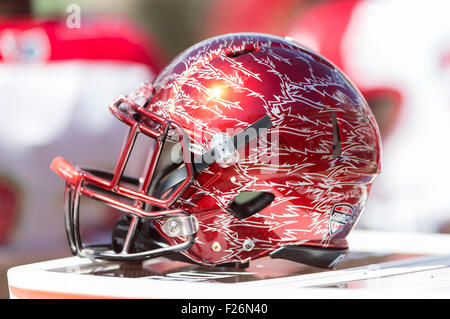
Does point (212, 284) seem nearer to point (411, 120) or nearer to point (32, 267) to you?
point (32, 267)

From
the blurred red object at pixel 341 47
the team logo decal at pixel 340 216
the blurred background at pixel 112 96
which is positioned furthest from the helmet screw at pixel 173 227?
the blurred red object at pixel 341 47

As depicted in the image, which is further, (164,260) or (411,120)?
(411,120)

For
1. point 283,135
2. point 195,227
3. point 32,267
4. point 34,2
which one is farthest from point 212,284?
point 34,2

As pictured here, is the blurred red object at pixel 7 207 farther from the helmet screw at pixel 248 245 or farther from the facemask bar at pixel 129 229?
the helmet screw at pixel 248 245

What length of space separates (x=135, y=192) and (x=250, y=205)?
240 millimetres

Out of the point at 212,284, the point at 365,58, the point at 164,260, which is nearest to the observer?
the point at 212,284

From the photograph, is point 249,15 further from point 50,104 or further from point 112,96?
point 50,104

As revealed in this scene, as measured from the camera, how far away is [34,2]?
4.00 m

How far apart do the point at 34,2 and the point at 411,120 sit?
7.63 feet

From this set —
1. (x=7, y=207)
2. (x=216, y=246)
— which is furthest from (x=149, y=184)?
(x=7, y=207)

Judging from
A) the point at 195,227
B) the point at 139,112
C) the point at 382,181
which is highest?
the point at 139,112

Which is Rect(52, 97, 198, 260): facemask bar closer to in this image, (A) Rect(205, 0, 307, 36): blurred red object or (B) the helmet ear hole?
(B) the helmet ear hole

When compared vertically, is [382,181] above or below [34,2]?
below

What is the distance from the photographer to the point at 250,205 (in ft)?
4.57
